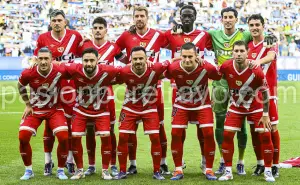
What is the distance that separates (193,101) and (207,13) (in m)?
26.1

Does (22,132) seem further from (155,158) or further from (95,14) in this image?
(95,14)

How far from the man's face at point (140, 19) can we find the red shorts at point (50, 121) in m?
1.65

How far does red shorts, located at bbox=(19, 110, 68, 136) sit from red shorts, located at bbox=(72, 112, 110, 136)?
0.13 metres

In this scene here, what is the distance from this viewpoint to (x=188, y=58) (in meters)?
7.70

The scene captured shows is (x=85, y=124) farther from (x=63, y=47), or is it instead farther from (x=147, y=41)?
(x=147, y=41)

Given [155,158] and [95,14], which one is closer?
[155,158]

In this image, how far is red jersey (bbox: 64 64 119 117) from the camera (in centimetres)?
789

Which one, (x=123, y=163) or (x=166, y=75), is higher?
(x=166, y=75)

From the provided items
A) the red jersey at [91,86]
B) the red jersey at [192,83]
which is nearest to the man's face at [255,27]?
the red jersey at [192,83]

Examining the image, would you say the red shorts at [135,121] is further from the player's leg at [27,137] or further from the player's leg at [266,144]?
the player's leg at [266,144]

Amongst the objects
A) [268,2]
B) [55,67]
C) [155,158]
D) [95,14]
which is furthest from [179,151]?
[268,2]

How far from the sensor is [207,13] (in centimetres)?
3353

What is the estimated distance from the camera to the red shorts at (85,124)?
7.85m

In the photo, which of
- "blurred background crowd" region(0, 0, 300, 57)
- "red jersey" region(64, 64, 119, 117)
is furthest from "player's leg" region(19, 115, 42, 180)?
"blurred background crowd" region(0, 0, 300, 57)
